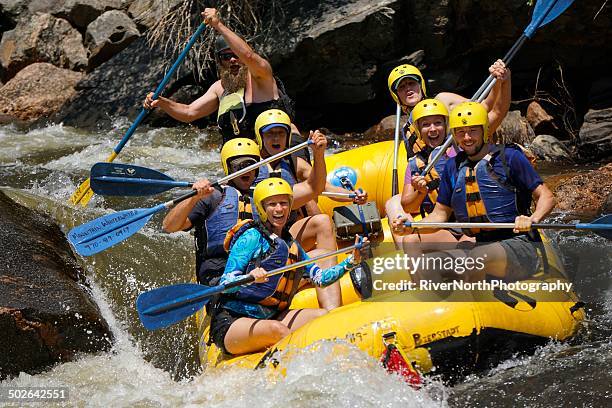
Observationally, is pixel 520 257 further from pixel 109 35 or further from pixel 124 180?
pixel 109 35

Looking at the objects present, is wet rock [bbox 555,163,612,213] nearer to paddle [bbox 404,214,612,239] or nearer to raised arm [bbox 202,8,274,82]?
paddle [bbox 404,214,612,239]

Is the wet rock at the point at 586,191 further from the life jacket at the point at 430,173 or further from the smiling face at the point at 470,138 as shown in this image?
the smiling face at the point at 470,138

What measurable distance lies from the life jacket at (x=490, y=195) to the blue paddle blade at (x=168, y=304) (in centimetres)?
153

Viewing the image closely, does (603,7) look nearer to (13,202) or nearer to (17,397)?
(13,202)

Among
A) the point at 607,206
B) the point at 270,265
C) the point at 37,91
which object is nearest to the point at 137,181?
the point at 270,265

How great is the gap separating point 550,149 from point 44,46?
841 centimetres

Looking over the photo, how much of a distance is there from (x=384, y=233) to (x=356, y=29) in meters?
4.98

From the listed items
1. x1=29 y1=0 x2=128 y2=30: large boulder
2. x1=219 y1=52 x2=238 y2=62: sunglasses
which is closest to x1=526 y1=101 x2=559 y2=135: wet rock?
x1=219 y1=52 x2=238 y2=62: sunglasses

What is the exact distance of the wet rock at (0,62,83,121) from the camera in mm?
12758

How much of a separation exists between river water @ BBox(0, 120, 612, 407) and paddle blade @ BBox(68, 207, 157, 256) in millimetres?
738

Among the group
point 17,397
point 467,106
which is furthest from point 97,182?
point 467,106

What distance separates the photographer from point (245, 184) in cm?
539

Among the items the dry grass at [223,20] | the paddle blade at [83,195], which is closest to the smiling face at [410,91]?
the paddle blade at [83,195]

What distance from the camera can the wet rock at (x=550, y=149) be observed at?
930 cm
